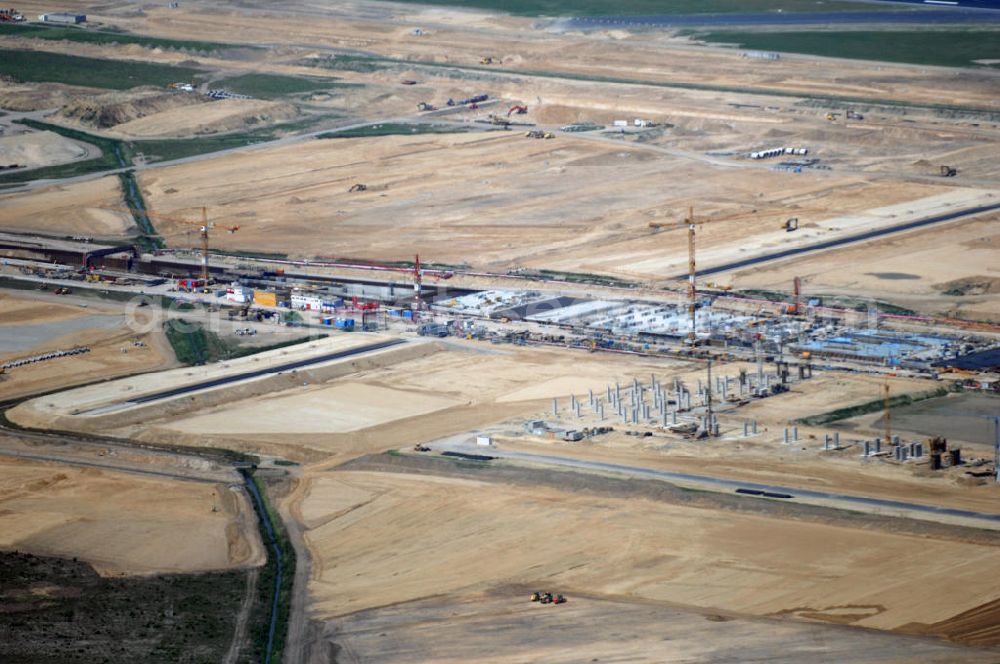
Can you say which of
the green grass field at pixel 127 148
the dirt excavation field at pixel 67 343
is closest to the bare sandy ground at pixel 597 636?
the dirt excavation field at pixel 67 343

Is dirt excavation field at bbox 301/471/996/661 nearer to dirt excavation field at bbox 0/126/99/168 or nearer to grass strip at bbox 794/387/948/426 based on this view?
grass strip at bbox 794/387/948/426

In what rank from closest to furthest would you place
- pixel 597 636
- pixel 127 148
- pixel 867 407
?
1. pixel 597 636
2. pixel 867 407
3. pixel 127 148

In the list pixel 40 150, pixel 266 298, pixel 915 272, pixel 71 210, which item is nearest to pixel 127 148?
pixel 40 150

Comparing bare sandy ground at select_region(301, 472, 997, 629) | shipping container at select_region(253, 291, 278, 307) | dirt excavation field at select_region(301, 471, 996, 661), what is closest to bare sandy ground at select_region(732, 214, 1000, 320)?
shipping container at select_region(253, 291, 278, 307)

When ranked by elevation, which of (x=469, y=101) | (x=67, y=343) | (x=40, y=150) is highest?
(x=469, y=101)

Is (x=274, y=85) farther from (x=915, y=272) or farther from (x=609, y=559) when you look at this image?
(x=609, y=559)

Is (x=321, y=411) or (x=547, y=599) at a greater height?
(x=321, y=411)
